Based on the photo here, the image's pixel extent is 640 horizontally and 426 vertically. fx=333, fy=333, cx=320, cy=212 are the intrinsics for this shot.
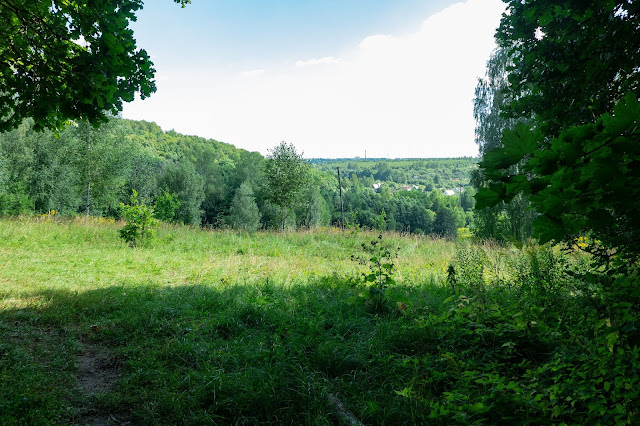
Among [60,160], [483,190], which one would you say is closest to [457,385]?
[483,190]

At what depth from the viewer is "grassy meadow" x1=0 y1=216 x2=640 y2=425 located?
2.38m

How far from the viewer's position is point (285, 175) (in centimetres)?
2433

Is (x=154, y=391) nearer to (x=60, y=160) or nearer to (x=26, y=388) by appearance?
(x=26, y=388)

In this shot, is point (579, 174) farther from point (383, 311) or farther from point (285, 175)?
point (285, 175)

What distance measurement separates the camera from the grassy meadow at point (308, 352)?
7.82 ft

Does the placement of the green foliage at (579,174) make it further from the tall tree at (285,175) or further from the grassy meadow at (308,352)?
the tall tree at (285,175)

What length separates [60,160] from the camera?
27.7 m

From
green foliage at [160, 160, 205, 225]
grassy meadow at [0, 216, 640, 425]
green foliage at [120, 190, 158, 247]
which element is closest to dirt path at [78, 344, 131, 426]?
grassy meadow at [0, 216, 640, 425]

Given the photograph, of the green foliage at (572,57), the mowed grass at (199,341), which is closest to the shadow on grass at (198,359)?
the mowed grass at (199,341)

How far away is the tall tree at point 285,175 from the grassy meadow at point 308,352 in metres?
18.1

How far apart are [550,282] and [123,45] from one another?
19.0ft

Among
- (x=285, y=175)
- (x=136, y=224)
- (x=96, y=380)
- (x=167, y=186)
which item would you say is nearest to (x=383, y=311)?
(x=96, y=380)

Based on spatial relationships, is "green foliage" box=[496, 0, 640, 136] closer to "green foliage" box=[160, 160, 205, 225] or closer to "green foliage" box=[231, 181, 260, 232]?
"green foliage" box=[231, 181, 260, 232]

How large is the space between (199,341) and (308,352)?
53.2 inches
